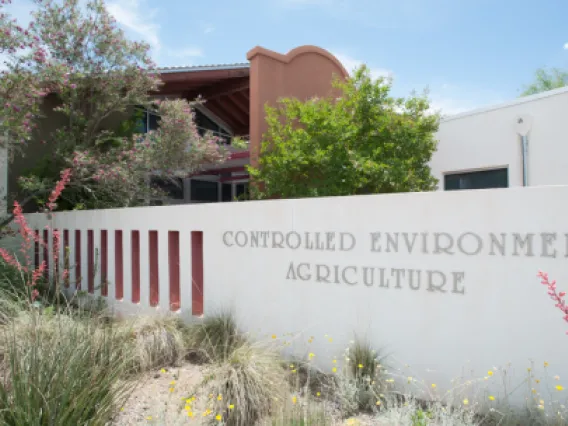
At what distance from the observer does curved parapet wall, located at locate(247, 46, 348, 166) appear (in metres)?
10.0

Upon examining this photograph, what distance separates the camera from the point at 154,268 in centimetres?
660

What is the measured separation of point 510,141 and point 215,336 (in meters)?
8.84

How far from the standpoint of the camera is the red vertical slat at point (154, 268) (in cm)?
654

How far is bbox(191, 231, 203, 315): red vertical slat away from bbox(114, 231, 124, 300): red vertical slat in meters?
1.90

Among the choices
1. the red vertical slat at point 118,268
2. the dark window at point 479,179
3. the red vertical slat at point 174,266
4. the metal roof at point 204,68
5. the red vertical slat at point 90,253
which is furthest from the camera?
the metal roof at point 204,68

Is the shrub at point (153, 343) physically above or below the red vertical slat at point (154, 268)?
below

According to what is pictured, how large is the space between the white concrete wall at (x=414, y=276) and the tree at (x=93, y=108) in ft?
12.9

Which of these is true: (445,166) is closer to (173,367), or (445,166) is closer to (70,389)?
(173,367)

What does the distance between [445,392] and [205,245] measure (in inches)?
133

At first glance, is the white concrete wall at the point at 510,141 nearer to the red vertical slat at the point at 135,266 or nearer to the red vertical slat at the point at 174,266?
the red vertical slat at the point at 174,266

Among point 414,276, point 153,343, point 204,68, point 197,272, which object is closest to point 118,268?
point 197,272

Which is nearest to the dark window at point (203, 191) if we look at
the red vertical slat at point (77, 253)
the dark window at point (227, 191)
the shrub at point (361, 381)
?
the dark window at point (227, 191)

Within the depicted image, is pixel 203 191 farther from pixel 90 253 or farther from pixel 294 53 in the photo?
pixel 90 253

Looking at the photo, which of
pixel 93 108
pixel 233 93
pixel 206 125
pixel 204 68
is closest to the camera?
pixel 93 108
